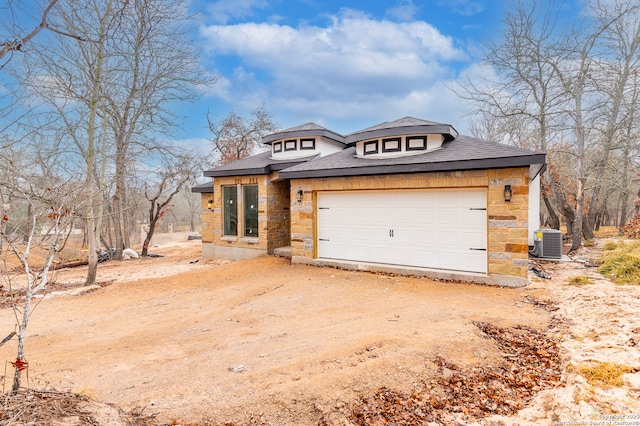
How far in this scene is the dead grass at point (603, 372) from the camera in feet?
9.78

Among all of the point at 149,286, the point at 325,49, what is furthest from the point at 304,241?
the point at 325,49

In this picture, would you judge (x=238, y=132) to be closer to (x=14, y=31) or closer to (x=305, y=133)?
(x=305, y=133)

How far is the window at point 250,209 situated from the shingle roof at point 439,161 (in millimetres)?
2054

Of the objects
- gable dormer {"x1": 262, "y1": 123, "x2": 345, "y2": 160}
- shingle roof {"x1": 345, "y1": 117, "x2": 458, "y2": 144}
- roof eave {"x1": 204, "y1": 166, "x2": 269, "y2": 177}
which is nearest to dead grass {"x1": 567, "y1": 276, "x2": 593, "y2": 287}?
shingle roof {"x1": 345, "y1": 117, "x2": 458, "y2": 144}

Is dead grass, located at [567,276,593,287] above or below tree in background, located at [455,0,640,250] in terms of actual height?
below

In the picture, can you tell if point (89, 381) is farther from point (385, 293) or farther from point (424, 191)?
point (424, 191)

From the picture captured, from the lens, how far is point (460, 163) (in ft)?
23.1

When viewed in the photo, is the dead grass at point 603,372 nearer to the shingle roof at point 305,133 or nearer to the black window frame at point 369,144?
the black window frame at point 369,144

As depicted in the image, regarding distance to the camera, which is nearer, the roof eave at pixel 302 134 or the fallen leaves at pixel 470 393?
the fallen leaves at pixel 470 393

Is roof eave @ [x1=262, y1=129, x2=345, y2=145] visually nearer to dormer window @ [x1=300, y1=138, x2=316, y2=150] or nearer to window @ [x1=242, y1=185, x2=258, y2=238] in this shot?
dormer window @ [x1=300, y1=138, x2=316, y2=150]

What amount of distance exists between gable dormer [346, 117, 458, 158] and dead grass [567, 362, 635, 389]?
18.7ft

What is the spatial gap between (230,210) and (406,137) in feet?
21.4

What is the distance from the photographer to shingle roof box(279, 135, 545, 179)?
261 inches

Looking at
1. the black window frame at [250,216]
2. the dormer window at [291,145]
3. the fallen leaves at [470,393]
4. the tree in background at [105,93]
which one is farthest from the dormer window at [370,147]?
the fallen leaves at [470,393]
